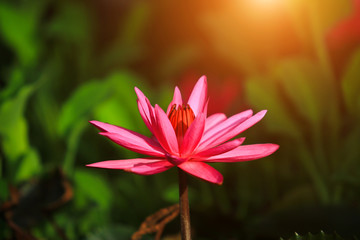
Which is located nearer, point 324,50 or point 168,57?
point 324,50

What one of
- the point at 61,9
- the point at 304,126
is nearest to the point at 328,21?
the point at 304,126

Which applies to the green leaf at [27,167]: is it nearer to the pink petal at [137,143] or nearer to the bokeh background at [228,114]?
the bokeh background at [228,114]

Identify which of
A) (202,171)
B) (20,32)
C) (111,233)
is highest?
(20,32)

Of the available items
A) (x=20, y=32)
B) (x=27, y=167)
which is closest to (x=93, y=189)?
(x=27, y=167)

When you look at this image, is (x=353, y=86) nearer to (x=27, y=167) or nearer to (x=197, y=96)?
(x=197, y=96)

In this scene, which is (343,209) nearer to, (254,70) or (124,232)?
(124,232)

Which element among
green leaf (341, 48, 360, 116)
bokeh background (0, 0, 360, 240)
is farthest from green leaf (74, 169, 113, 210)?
green leaf (341, 48, 360, 116)

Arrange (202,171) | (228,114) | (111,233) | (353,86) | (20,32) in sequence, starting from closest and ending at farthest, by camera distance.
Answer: (202,171)
(111,233)
(353,86)
(228,114)
(20,32)

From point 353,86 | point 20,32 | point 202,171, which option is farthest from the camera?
point 20,32
